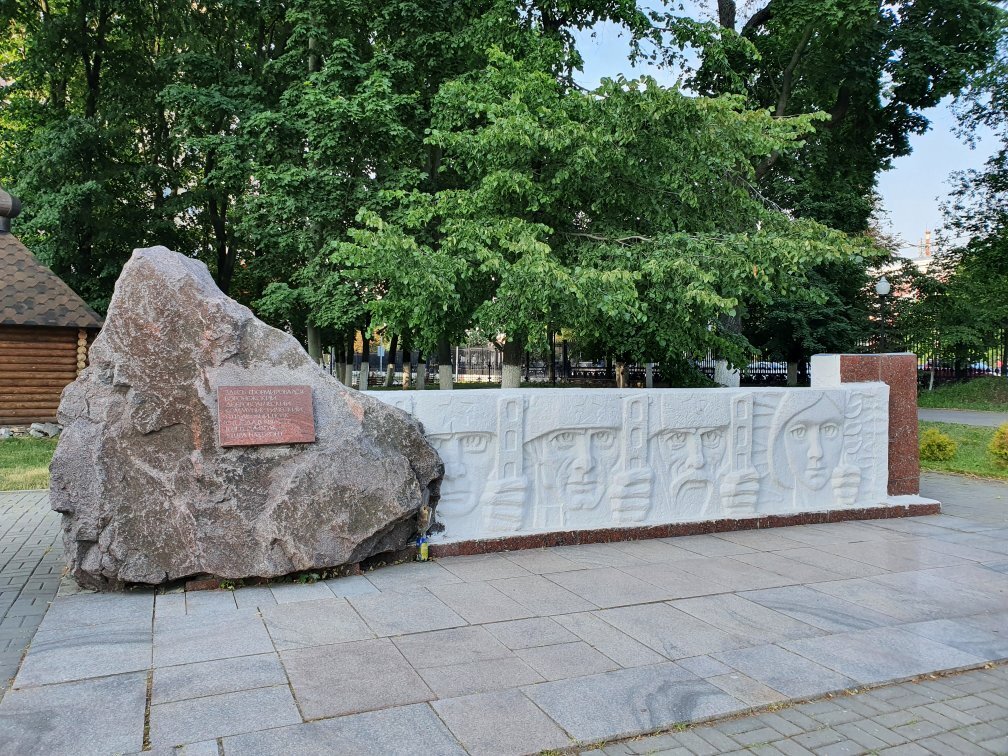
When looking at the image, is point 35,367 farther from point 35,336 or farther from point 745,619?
point 745,619

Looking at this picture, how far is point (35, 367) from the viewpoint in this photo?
16.4 m

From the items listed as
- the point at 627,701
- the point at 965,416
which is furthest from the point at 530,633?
the point at 965,416

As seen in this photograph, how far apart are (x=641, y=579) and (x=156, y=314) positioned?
4185mm

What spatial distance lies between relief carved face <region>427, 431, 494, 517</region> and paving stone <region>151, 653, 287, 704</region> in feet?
8.48

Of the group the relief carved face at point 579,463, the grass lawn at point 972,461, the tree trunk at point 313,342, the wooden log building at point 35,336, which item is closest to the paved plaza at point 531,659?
the relief carved face at point 579,463

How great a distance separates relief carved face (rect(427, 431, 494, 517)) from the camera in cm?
682

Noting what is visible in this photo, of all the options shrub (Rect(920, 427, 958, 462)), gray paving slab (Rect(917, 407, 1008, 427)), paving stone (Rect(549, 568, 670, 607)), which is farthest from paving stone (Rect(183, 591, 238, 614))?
gray paving slab (Rect(917, 407, 1008, 427))

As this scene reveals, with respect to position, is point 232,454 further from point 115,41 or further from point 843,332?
point 843,332

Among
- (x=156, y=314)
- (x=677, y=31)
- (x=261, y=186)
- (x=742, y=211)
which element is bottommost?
(x=156, y=314)

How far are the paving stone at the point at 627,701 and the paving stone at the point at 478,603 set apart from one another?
111 cm

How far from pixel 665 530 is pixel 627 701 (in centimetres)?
381

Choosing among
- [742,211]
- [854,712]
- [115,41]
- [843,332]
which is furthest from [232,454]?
[843,332]

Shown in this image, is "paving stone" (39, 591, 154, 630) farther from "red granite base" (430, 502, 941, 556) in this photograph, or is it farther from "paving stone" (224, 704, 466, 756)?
"red granite base" (430, 502, 941, 556)

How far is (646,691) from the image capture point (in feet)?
13.2
